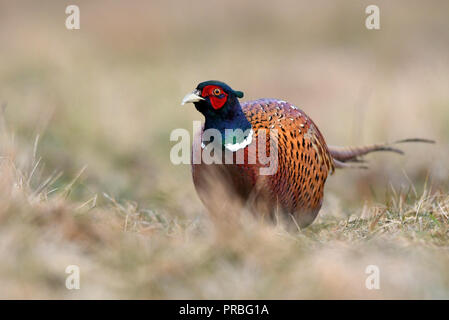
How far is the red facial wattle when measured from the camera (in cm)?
436

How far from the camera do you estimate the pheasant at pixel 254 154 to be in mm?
4379

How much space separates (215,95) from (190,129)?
396 centimetres

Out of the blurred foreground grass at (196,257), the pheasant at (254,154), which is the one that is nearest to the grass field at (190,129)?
the blurred foreground grass at (196,257)

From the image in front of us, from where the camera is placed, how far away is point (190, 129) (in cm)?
831

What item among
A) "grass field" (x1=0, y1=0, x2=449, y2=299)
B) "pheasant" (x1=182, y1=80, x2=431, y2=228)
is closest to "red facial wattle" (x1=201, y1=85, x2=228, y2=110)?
"pheasant" (x1=182, y1=80, x2=431, y2=228)

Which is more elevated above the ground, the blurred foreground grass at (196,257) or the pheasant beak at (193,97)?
the pheasant beak at (193,97)

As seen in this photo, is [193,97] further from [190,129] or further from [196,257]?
[190,129]

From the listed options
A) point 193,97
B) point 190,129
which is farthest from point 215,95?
point 190,129

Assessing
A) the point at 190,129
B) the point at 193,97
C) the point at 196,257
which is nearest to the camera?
the point at 196,257

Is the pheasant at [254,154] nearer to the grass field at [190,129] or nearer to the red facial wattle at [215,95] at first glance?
the red facial wattle at [215,95]

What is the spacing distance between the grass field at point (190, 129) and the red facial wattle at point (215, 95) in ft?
2.44

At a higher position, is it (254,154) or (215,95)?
(215,95)

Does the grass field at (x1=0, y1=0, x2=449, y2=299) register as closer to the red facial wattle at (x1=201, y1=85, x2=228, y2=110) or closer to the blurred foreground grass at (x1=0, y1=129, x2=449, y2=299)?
the blurred foreground grass at (x1=0, y1=129, x2=449, y2=299)
